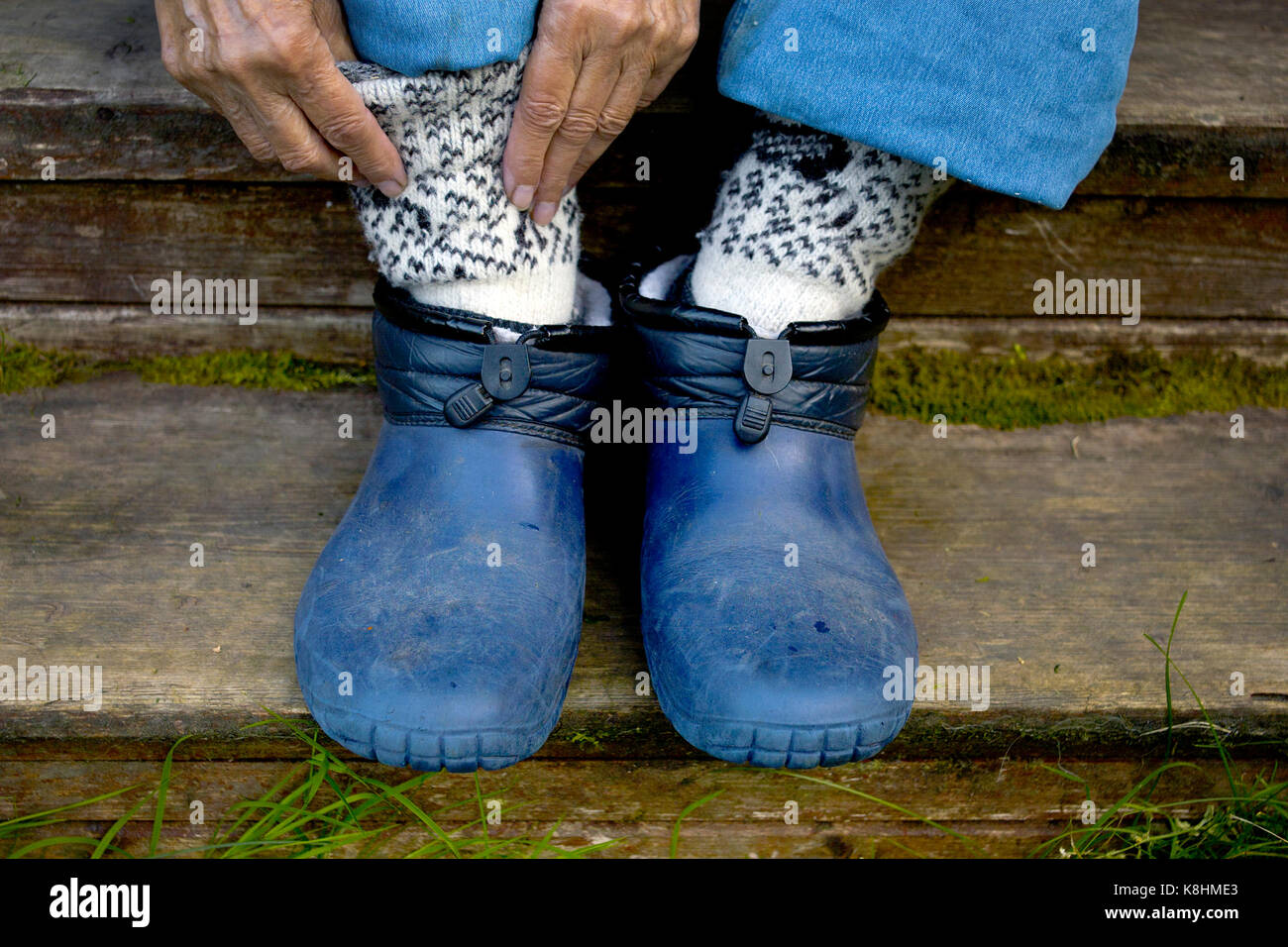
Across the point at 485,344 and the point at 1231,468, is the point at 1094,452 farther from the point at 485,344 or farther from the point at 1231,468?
the point at 485,344

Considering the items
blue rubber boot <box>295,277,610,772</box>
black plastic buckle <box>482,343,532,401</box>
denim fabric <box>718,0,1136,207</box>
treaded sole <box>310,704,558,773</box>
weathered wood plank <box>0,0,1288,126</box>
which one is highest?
weathered wood plank <box>0,0,1288,126</box>

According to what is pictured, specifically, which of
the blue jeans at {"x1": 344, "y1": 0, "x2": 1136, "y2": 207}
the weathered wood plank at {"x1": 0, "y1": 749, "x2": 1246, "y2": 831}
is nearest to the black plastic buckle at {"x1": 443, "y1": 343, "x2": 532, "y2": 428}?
the blue jeans at {"x1": 344, "y1": 0, "x2": 1136, "y2": 207}

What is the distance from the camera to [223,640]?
2.56 feet

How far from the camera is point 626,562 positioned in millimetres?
858

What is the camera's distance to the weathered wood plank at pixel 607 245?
0.98m

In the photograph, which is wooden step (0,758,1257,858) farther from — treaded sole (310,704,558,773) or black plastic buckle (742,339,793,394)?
black plastic buckle (742,339,793,394)

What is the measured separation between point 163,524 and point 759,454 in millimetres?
551

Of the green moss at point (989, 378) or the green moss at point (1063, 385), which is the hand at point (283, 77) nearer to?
the green moss at point (989, 378)

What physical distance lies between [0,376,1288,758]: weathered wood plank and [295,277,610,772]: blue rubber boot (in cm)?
10

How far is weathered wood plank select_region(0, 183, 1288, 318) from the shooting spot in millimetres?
982

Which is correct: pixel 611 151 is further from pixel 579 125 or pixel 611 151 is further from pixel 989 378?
pixel 989 378

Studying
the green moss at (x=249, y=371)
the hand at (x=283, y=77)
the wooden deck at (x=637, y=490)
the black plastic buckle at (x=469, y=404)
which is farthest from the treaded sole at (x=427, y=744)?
the green moss at (x=249, y=371)

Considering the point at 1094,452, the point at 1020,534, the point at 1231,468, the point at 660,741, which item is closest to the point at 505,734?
the point at 660,741

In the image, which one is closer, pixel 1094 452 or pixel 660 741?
pixel 660 741
